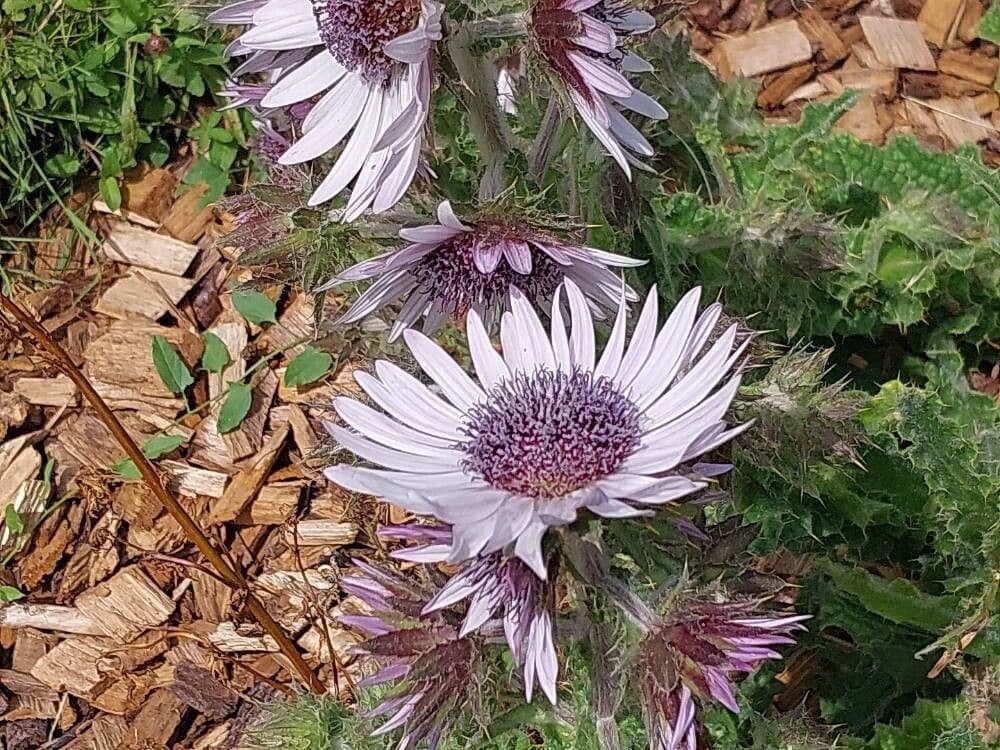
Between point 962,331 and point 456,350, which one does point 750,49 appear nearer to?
point 962,331

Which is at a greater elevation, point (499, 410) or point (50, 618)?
point (499, 410)

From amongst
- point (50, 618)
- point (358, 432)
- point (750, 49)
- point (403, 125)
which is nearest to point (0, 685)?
point (50, 618)

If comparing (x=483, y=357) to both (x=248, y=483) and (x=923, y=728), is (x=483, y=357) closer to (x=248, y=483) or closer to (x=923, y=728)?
(x=923, y=728)

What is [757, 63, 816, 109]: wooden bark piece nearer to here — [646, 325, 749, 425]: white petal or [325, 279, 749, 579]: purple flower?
[325, 279, 749, 579]: purple flower

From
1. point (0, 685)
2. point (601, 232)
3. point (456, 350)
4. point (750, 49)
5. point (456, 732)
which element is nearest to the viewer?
point (456, 732)

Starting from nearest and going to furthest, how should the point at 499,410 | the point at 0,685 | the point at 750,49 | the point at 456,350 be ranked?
the point at 499,410
the point at 456,350
the point at 0,685
the point at 750,49

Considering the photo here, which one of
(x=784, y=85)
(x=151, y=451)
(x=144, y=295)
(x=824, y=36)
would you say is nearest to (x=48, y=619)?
(x=151, y=451)

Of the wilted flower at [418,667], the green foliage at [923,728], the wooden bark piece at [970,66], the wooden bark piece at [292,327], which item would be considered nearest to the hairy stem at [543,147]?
the wilted flower at [418,667]
